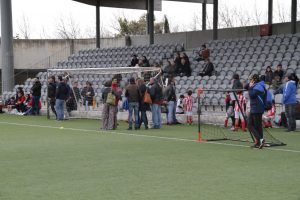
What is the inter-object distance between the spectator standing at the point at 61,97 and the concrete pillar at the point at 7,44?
986 centimetres

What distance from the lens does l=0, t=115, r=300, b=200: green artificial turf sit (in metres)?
8.02

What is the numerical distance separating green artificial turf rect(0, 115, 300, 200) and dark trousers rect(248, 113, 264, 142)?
16.6 inches

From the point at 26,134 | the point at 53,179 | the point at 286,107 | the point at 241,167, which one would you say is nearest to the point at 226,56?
the point at 286,107

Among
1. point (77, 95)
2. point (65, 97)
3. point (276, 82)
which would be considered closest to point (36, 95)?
point (77, 95)

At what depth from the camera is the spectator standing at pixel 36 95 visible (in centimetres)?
2583

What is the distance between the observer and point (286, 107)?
1797cm

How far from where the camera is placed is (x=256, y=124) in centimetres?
1330

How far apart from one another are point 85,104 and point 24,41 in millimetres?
19819

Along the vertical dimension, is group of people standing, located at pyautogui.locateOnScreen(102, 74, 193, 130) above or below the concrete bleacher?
below

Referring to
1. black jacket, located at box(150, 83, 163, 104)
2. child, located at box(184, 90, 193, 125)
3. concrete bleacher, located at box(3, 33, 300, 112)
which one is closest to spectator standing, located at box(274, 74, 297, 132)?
black jacket, located at box(150, 83, 163, 104)

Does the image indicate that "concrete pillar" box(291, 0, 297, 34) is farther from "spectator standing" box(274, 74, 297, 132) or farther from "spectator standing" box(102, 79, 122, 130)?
"spectator standing" box(102, 79, 122, 130)

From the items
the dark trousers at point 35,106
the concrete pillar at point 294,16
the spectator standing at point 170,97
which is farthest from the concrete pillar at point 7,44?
the concrete pillar at point 294,16

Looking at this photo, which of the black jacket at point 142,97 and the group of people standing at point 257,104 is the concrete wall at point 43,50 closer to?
the group of people standing at point 257,104

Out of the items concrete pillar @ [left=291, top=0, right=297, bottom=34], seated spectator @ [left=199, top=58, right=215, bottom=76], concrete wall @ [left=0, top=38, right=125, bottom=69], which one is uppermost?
concrete pillar @ [left=291, top=0, right=297, bottom=34]
